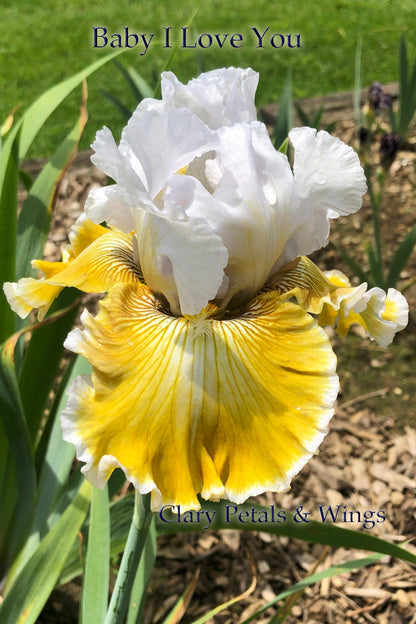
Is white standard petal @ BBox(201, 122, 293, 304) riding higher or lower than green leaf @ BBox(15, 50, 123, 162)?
lower

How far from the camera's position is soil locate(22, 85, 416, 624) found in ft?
5.69

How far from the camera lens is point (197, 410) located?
846 millimetres

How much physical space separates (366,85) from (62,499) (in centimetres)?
374

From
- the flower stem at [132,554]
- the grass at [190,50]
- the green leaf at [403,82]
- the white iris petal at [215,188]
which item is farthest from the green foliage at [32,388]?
the grass at [190,50]

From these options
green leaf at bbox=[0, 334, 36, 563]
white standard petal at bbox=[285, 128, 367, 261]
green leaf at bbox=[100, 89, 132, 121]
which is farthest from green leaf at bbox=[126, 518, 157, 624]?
green leaf at bbox=[100, 89, 132, 121]

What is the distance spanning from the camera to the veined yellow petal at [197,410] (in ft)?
2.73

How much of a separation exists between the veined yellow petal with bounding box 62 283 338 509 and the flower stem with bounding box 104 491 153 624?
0.16m

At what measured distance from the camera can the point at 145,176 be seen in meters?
0.90

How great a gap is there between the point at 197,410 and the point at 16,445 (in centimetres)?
69

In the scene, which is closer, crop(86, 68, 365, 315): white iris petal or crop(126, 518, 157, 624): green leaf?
crop(86, 68, 365, 315): white iris petal

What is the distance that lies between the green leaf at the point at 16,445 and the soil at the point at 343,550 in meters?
0.27

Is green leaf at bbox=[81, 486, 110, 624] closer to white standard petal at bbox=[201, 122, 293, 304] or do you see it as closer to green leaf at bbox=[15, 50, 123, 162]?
white standard petal at bbox=[201, 122, 293, 304]

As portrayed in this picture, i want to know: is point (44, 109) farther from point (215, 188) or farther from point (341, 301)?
point (341, 301)

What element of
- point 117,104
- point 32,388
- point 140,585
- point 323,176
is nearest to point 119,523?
point 140,585
